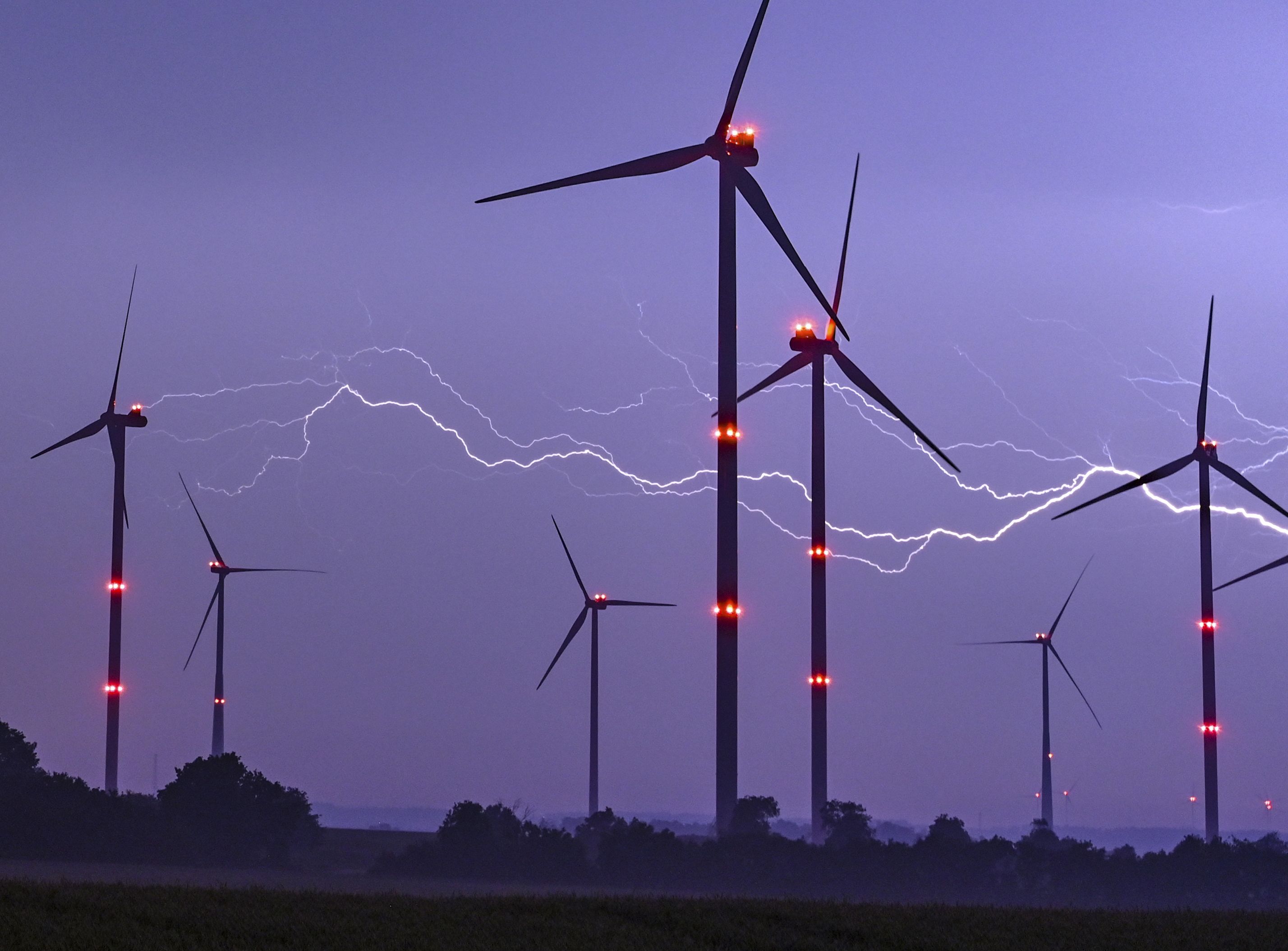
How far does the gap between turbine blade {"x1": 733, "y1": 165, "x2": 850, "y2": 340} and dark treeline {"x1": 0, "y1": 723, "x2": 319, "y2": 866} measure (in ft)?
126

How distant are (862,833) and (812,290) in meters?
33.6

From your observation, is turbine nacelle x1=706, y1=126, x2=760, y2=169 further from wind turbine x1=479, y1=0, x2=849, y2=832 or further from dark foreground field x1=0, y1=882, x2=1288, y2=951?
dark foreground field x1=0, y1=882, x2=1288, y2=951

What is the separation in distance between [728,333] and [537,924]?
31474mm

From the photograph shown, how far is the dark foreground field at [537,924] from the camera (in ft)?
118

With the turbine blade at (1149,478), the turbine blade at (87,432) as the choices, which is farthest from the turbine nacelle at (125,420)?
the turbine blade at (1149,478)

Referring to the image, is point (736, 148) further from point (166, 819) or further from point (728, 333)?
point (166, 819)

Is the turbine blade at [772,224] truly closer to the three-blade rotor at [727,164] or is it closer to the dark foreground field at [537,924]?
the three-blade rotor at [727,164]

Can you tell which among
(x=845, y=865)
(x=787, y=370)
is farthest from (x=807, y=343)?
(x=845, y=865)

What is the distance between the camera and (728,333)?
65.4 m

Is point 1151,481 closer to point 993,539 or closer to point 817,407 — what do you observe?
point 993,539

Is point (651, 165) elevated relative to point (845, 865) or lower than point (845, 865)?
elevated

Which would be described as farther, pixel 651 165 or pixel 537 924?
pixel 651 165

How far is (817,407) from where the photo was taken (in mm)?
85062

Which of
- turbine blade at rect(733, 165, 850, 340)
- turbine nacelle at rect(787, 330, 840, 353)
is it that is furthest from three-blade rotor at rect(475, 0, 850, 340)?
turbine nacelle at rect(787, 330, 840, 353)
